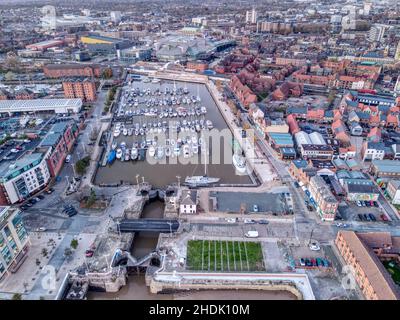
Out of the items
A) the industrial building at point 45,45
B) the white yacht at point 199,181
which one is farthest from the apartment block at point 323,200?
the industrial building at point 45,45

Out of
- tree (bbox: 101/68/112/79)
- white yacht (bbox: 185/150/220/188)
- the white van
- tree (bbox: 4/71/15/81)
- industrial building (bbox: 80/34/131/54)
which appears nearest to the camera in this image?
the white van

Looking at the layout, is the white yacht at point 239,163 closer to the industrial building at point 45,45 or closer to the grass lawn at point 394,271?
the grass lawn at point 394,271

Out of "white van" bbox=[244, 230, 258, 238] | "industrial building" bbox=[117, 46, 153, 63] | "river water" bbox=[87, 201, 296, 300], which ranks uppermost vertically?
"industrial building" bbox=[117, 46, 153, 63]

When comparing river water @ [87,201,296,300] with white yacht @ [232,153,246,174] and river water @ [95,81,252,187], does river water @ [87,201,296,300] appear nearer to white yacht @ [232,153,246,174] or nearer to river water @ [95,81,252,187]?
river water @ [95,81,252,187]

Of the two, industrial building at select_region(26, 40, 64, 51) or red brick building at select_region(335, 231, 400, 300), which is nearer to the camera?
red brick building at select_region(335, 231, 400, 300)

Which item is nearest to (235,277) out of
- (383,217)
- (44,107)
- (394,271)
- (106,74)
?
(394,271)

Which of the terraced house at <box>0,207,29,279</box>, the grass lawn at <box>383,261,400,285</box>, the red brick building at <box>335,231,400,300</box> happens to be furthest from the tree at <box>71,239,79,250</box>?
the grass lawn at <box>383,261,400,285</box>

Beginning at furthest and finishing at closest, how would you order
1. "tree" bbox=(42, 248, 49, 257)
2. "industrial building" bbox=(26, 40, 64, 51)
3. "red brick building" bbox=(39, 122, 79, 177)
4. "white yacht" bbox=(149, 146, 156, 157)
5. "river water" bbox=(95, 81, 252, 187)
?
"industrial building" bbox=(26, 40, 64, 51) → "white yacht" bbox=(149, 146, 156, 157) → "river water" bbox=(95, 81, 252, 187) → "red brick building" bbox=(39, 122, 79, 177) → "tree" bbox=(42, 248, 49, 257)

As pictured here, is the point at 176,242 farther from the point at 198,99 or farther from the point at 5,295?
the point at 198,99

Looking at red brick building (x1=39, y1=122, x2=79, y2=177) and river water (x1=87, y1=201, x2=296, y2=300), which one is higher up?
red brick building (x1=39, y1=122, x2=79, y2=177)
